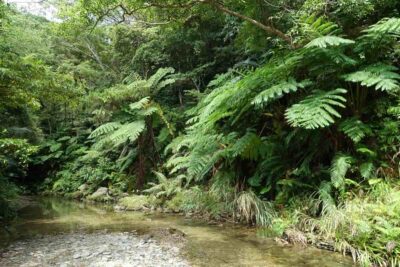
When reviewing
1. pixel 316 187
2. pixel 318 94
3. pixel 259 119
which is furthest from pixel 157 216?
pixel 318 94

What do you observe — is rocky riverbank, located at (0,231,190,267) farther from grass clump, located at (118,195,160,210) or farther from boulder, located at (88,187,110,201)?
boulder, located at (88,187,110,201)

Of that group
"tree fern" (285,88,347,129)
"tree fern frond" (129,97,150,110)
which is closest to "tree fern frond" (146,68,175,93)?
"tree fern frond" (129,97,150,110)

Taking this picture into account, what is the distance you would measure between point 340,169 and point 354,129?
0.57 meters

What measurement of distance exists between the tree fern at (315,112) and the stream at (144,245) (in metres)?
1.56

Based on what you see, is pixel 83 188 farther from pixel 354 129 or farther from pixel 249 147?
pixel 354 129

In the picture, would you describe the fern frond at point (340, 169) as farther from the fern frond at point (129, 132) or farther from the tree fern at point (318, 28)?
the fern frond at point (129, 132)

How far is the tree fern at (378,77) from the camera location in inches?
176

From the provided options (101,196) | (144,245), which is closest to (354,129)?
(144,245)

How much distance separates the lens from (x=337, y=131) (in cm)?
544

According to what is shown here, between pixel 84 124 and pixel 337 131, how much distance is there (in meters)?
12.7

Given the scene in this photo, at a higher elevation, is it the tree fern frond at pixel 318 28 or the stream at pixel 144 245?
the tree fern frond at pixel 318 28

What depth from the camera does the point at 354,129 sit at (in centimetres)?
485

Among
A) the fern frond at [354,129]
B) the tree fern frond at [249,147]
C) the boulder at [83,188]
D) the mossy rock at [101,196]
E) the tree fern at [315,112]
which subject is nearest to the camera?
the tree fern at [315,112]

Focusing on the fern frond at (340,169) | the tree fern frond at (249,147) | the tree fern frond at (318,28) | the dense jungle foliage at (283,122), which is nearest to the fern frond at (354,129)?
the dense jungle foliage at (283,122)
